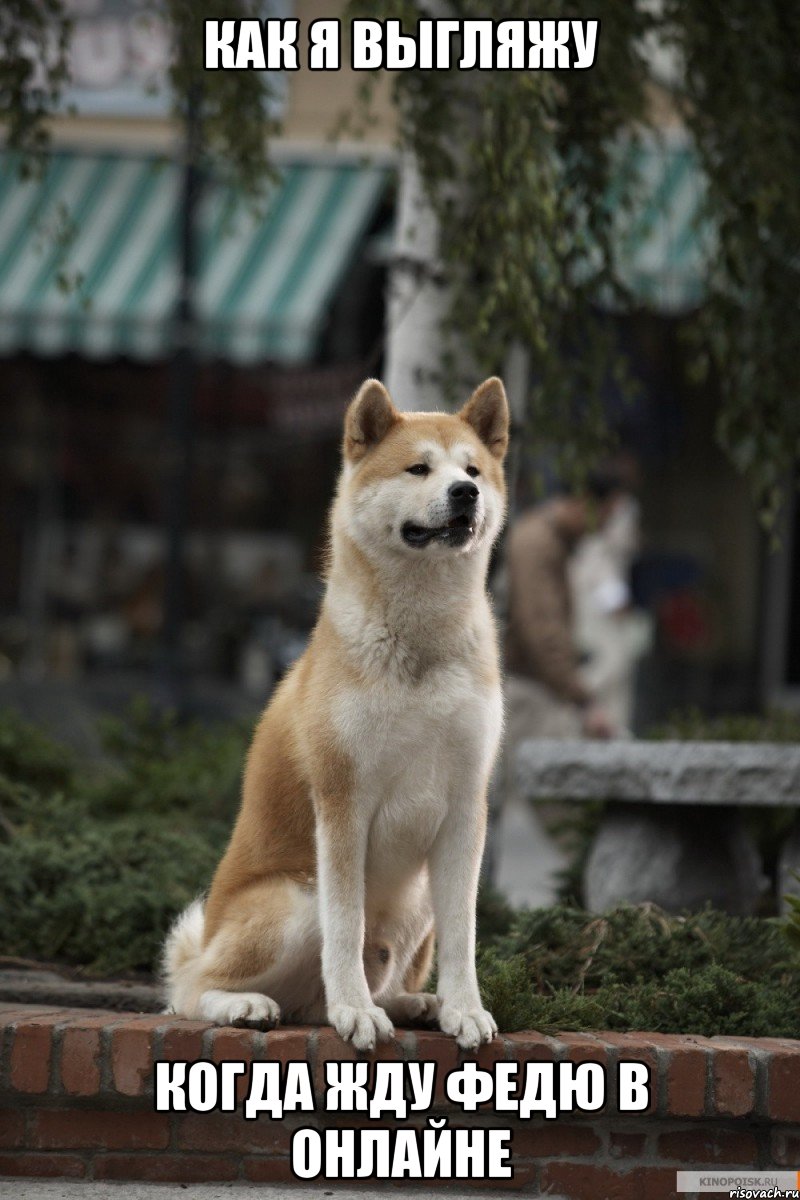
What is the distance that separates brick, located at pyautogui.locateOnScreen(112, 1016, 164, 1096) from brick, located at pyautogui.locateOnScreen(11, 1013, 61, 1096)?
155mm

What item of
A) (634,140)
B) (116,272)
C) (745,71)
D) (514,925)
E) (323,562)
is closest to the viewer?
(323,562)

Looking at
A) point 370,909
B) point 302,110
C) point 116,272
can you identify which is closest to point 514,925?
point 370,909

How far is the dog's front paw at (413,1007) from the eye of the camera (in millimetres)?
3643

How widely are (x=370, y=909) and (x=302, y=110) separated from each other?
1039 cm

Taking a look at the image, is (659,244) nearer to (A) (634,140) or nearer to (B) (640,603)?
(B) (640,603)

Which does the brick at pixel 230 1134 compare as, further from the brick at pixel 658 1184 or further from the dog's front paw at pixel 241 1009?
the brick at pixel 658 1184

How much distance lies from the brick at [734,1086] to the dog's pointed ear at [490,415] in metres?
1.50

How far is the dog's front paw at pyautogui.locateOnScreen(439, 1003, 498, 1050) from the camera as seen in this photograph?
11.2 ft

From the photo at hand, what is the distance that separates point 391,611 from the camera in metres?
3.45

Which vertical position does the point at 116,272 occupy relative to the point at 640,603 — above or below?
above

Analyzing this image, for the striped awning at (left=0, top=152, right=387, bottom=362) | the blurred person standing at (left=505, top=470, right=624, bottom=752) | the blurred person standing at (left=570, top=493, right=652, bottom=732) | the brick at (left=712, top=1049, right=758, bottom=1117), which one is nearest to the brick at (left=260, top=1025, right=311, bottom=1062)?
the brick at (left=712, top=1049, right=758, bottom=1117)

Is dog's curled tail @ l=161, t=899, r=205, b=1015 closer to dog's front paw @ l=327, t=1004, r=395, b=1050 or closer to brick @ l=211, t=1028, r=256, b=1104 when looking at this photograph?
brick @ l=211, t=1028, r=256, b=1104

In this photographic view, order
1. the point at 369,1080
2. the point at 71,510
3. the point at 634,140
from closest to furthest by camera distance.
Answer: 1. the point at 369,1080
2. the point at 634,140
3. the point at 71,510

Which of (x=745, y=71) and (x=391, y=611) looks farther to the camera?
(x=745, y=71)
